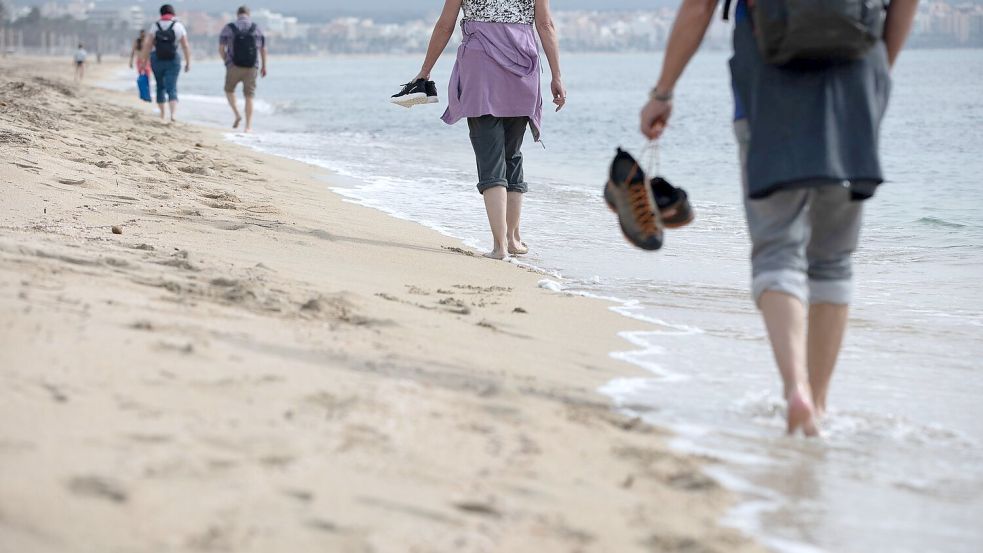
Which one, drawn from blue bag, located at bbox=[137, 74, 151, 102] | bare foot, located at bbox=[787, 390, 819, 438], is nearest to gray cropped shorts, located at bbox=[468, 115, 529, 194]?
bare foot, located at bbox=[787, 390, 819, 438]

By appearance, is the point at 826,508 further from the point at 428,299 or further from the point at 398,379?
the point at 428,299

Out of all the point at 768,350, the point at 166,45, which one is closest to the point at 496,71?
the point at 768,350

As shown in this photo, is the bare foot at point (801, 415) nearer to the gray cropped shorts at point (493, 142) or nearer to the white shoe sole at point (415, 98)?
the gray cropped shorts at point (493, 142)

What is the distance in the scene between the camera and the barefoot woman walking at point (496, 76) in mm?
5520

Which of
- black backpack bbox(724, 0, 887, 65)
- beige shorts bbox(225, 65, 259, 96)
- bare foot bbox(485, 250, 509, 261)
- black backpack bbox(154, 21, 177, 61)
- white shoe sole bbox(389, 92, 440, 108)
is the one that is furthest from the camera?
beige shorts bbox(225, 65, 259, 96)

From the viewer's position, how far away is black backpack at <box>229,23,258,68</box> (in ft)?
47.8

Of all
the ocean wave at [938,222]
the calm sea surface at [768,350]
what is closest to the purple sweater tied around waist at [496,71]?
the calm sea surface at [768,350]

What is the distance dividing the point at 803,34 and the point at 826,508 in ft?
3.45

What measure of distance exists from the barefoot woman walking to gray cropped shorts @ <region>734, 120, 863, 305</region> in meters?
2.75

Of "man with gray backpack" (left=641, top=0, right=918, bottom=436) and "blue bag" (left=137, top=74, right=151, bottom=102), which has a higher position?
"man with gray backpack" (left=641, top=0, right=918, bottom=436)

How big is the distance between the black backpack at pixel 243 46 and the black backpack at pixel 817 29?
12758mm

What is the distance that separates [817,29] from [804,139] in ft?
0.84

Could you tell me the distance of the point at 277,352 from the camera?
286 cm

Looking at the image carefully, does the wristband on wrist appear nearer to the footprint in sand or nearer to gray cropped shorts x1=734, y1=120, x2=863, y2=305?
gray cropped shorts x1=734, y1=120, x2=863, y2=305
